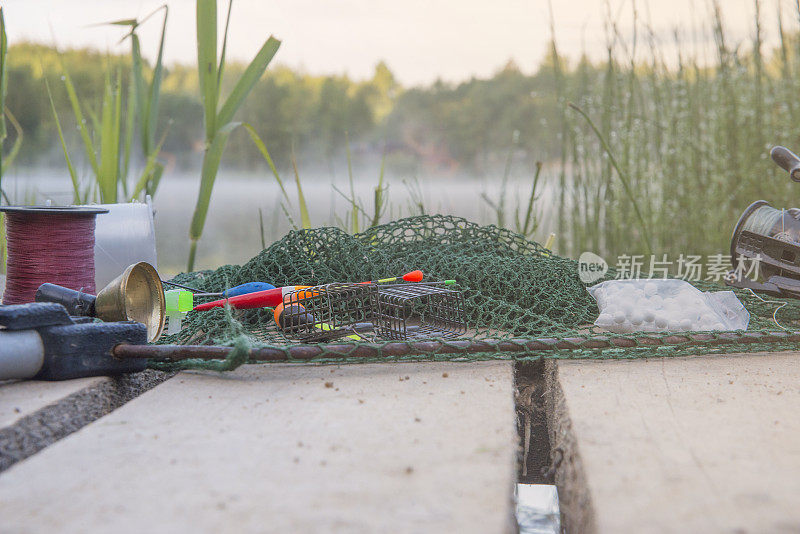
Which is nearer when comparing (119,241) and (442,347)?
(442,347)

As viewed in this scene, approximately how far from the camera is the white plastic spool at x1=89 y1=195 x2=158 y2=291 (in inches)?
68.1

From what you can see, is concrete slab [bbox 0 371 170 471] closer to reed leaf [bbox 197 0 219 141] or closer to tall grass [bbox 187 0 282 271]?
tall grass [bbox 187 0 282 271]

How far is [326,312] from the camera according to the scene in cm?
152

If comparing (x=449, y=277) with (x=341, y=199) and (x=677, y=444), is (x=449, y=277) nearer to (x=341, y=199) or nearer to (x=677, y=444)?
(x=677, y=444)

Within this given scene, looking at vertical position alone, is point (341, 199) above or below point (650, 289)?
above

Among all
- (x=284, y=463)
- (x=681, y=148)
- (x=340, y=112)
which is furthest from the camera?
(x=340, y=112)

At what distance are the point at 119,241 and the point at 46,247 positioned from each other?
0.27 m

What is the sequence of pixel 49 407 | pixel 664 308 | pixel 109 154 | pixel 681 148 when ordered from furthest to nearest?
pixel 681 148 < pixel 109 154 < pixel 664 308 < pixel 49 407

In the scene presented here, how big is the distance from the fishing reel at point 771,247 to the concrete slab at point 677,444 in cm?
35

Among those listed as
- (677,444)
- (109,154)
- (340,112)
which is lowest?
(677,444)

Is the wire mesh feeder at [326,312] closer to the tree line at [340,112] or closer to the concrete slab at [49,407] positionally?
the concrete slab at [49,407]

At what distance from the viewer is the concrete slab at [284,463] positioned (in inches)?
27.5

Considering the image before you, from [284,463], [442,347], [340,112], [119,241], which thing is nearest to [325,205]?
[119,241]

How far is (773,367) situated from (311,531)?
1.02 meters
